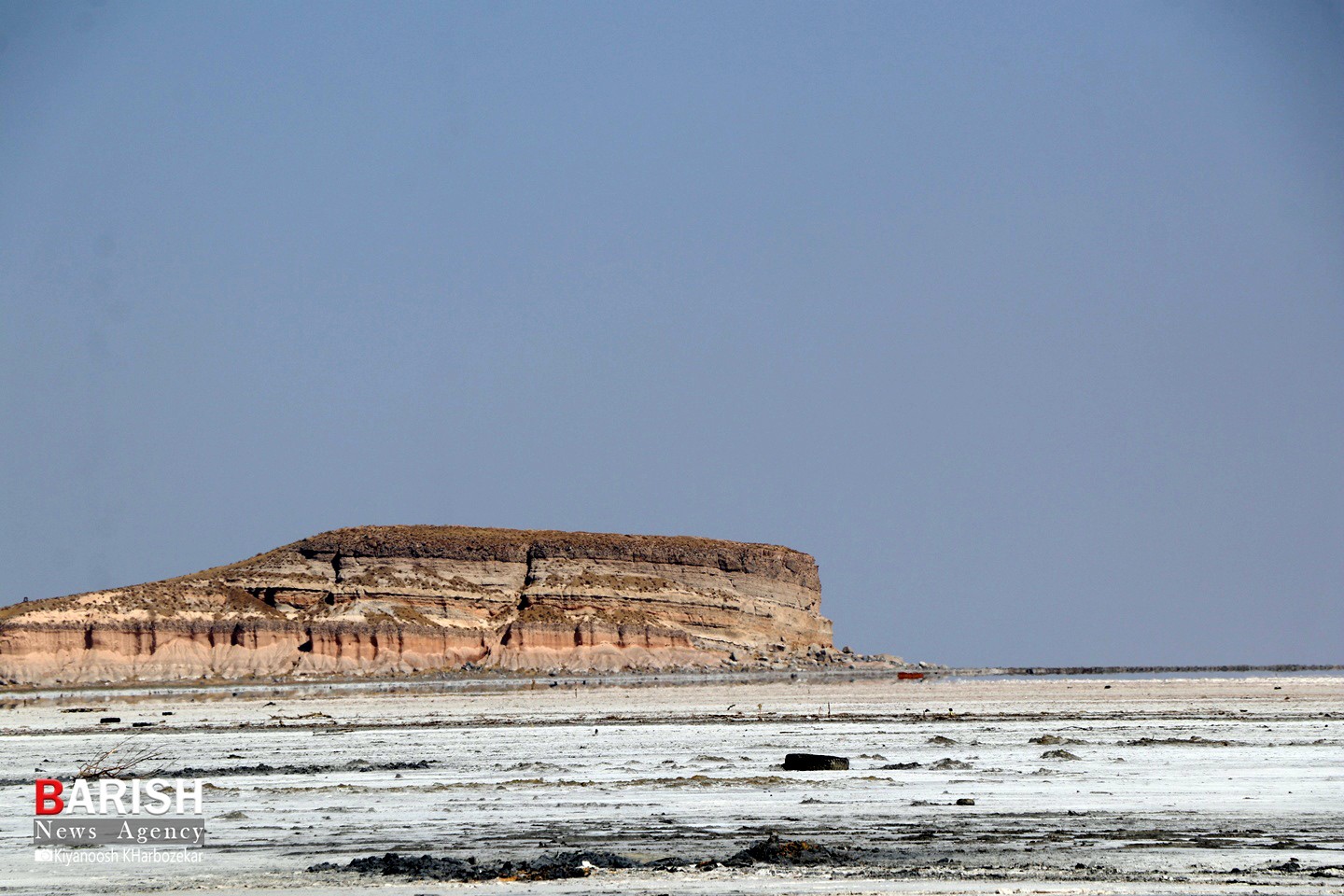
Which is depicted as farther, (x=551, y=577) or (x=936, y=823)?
(x=551, y=577)

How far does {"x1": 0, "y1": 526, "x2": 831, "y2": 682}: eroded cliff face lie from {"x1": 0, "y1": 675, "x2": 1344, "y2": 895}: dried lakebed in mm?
44345

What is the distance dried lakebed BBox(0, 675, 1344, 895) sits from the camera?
13727mm

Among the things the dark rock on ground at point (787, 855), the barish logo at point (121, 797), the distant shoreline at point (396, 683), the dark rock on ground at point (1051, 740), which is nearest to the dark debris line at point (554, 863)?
the dark rock on ground at point (787, 855)

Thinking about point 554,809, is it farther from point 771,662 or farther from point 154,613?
point 771,662

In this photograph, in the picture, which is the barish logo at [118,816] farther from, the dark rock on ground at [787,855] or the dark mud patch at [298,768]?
the dark rock on ground at [787,855]

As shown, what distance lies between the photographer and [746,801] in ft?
64.2

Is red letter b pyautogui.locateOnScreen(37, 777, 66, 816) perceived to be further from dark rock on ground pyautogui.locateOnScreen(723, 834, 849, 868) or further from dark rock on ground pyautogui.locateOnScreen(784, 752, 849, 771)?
dark rock on ground pyautogui.locateOnScreen(784, 752, 849, 771)

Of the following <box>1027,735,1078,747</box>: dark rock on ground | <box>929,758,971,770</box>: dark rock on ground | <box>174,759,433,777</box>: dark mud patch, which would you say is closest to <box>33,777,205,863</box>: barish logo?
<box>174,759,433,777</box>: dark mud patch

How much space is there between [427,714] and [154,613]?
4829 cm

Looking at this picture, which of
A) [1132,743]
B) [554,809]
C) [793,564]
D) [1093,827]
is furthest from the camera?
[793,564]

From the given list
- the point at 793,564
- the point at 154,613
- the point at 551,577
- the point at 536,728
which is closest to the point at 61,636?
the point at 154,613

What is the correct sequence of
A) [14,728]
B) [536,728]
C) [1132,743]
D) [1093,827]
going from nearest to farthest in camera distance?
[1093,827]
[1132,743]
[536,728]
[14,728]

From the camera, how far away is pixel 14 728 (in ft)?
137

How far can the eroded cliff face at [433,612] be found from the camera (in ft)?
272
